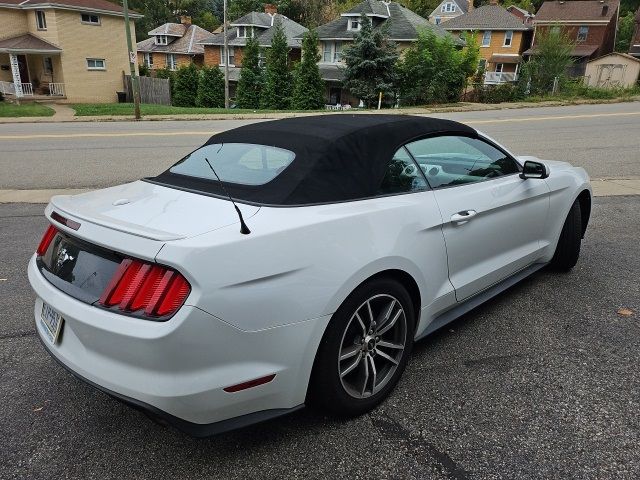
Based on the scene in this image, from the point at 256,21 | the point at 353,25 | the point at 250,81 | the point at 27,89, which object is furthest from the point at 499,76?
the point at 27,89

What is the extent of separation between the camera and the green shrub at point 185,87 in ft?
115

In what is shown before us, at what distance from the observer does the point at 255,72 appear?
33938 millimetres

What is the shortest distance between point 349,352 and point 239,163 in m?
1.31

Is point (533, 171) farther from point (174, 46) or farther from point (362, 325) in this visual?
point (174, 46)

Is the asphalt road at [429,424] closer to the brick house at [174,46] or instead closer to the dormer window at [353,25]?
the dormer window at [353,25]

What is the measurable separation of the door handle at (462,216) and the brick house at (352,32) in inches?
1356

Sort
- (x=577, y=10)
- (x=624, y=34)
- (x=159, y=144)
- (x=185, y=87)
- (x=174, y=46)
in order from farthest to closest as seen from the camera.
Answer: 1. (x=624, y=34)
2. (x=174, y=46)
3. (x=577, y=10)
4. (x=185, y=87)
5. (x=159, y=144)

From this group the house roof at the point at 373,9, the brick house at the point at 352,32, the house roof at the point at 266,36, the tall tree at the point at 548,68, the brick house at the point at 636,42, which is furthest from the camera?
the brick house at the point at 636,42

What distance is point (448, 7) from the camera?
2557 inches

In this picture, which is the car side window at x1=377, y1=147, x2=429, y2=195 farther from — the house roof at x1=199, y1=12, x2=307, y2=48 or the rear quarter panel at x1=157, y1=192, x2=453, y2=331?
the house roof at x1=199, y1=12, x2=307, y2=48

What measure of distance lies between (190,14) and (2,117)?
64420 mm

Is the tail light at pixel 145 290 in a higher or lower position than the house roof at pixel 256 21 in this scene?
lower

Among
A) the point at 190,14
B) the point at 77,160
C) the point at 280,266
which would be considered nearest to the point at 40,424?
the point at 280,266

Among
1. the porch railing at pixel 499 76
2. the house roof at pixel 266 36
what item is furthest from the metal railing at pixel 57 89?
the porch railing at pixel 499 76
